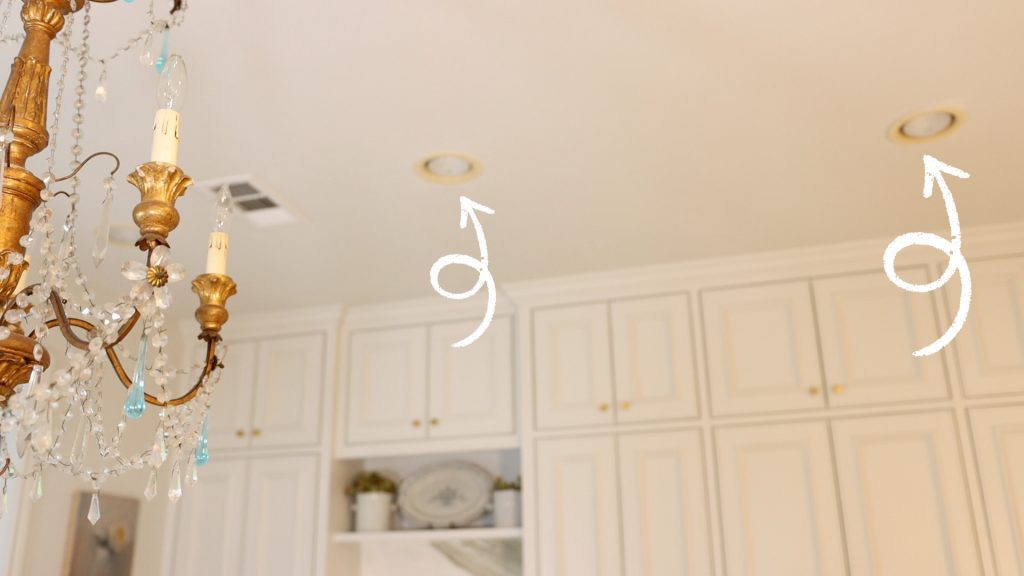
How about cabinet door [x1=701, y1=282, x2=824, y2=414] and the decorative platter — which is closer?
cabinet door [x1=701, y1=282, x2=824, y2=414]

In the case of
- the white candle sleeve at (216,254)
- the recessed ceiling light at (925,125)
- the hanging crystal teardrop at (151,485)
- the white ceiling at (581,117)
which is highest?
the white ceiling at (581,117)

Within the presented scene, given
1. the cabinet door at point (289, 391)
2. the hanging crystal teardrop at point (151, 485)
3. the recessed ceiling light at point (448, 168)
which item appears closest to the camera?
the hanging crystal teardrop at point (151, 485)

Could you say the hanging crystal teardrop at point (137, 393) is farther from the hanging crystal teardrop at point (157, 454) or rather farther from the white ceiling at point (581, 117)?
the white ceiling at point (581, 117)

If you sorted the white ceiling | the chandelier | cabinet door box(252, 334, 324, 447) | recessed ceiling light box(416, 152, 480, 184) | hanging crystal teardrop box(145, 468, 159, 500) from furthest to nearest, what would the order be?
cabinet door box(252, 334, 324, 447)
recessed ceiling light box(416, 152, 480, 184)
the white ceiling
hanging crystal teardrop box(145, 468, 159, 500)
the chandelier

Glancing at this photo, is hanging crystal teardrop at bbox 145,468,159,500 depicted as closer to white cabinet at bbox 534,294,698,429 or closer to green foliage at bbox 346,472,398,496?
white cabinet at bbox 534,294,698,429

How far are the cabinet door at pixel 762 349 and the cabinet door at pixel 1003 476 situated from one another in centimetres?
49

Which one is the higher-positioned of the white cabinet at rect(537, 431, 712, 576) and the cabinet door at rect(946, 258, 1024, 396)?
the cabinet door at rect(946, 258, 1024, 396)

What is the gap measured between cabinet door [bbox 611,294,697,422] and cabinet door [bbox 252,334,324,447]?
48.1 inches

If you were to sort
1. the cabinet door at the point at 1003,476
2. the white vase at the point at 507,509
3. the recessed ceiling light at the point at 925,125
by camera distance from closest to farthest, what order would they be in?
the recessed ceiling light at the point at 925,125 < the cabinet door at the point at 1003,476 < the white vase at the point at 507,509

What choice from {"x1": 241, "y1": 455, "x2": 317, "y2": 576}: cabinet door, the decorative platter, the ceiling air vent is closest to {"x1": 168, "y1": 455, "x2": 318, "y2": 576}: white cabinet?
{"x1": 241, "y1": 455, "x2": 317, "y2": 576}: cabinet door

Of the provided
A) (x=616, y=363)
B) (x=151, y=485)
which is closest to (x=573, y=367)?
(x=616, y=363)

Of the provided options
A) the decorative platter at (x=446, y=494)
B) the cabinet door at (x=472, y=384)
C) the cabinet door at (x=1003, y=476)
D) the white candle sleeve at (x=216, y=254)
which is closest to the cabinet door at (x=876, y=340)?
the cabinet door at (x=1003, y=476)

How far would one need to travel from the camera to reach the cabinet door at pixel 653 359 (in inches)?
126

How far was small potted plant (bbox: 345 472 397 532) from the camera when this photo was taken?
355 cm
